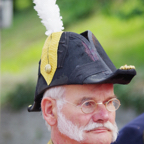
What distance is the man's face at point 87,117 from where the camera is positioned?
2.23m

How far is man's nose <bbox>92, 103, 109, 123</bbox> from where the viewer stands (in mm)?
2221

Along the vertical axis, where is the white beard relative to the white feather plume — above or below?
below

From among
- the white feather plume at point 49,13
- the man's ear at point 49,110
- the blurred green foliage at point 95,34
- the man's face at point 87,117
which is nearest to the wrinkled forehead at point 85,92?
the man's face at point 87,117

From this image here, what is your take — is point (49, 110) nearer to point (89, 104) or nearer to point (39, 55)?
point (89, 104)

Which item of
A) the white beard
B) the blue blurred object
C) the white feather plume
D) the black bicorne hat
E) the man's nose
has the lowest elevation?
the blue blurred object

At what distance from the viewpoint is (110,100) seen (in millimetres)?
2330

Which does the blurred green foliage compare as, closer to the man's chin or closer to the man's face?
the man's face

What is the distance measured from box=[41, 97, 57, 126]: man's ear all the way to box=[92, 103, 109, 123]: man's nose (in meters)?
0.37

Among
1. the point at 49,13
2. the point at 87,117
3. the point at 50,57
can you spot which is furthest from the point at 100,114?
the point at 49,13

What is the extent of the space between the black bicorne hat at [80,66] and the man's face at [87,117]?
0.33ft

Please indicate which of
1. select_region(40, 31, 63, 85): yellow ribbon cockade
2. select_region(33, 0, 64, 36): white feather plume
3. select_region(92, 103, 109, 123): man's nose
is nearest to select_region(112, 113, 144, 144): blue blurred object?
select_region(92, 103, 109, 123): man's nose

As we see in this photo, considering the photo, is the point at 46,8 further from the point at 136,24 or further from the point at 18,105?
the point at 136,24

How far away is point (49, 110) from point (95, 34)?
6.39 meters

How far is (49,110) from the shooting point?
7.99ft
